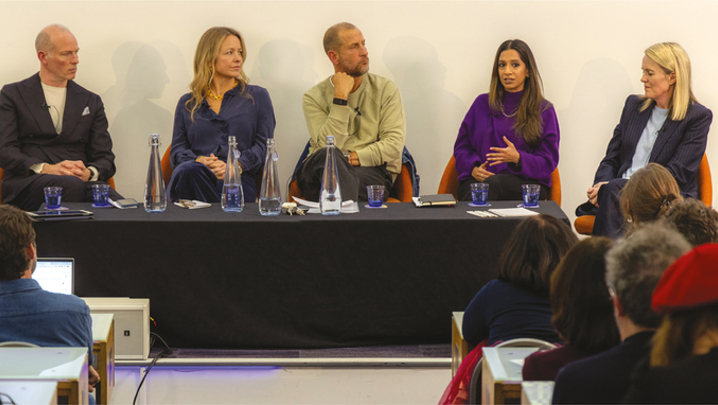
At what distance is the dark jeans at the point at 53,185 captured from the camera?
3.58 meters

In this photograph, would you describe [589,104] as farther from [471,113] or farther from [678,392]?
[678,392]

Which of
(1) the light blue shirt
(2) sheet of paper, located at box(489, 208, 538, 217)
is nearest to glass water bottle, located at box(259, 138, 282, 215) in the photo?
(2) sheet of paper, located at box(489, 208, 538, 217)

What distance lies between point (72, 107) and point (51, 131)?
7.4 inches

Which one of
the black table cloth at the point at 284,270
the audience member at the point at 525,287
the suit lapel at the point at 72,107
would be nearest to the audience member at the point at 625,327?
the audience member at the point at 525,287

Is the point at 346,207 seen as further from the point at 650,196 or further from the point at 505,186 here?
the point at 505,186

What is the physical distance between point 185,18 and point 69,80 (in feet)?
2.82

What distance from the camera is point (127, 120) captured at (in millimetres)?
4594

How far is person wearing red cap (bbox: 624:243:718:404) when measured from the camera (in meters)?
0.90

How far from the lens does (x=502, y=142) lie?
391cm

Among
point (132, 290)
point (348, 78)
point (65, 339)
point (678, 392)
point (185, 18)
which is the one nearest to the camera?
point (678, 392)

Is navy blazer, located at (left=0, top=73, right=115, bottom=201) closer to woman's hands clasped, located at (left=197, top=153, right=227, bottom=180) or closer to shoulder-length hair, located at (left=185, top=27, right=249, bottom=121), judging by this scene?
shoulder-length hair, located at (left=185, top=27, right=249, bottom=121)

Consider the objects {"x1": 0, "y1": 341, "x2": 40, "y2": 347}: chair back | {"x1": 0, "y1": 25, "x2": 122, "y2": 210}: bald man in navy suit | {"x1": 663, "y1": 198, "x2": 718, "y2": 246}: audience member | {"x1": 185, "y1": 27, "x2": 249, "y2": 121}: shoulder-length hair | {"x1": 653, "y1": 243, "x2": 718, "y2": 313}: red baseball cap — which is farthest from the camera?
{"x1": 185, "y1": 27, "x2": 249, "y2": 121}: shoulder-length hair

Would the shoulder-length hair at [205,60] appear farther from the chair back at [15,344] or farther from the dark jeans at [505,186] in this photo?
the chair back at [15,344]

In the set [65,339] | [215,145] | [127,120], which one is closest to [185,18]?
[127,120]
